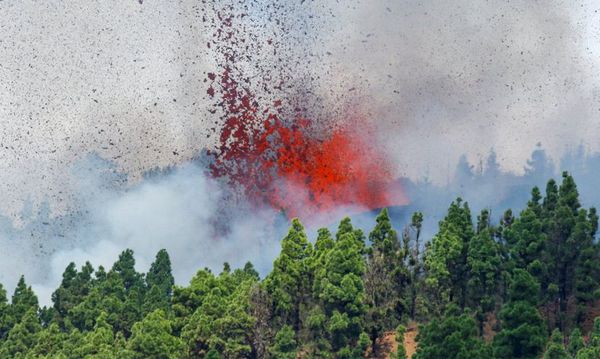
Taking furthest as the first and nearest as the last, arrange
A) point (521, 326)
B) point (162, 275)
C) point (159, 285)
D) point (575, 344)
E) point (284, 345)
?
1. point (162, 275)
2. point (159, 285)
3. point (284, 345)
4. point (521, 326)
5. point (575, 344)

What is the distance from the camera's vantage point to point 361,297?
284ft

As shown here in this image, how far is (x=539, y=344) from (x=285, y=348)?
17.6 meters

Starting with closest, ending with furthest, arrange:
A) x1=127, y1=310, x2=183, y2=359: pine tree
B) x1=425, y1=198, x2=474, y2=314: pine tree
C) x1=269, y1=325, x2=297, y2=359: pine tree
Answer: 1. x1=127, y1=310, x2=183, y2=359: pine tree
2. x1=269, y1=325, x2=297, y2=359: pine tree
3. x1=425, y1=198, x2=474, y2=314: pine tree

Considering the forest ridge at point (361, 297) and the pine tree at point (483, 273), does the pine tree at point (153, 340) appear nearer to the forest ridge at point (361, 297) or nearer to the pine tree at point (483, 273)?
the forest ridge at point (361, 297)

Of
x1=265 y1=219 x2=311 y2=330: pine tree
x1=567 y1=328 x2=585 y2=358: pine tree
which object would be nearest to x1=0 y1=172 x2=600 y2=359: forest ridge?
x1=265 y1=219 x2=311 y2=330: pine tree

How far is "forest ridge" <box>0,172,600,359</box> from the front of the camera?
8556 cm

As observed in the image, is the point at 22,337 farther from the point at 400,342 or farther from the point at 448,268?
the point at 448,268

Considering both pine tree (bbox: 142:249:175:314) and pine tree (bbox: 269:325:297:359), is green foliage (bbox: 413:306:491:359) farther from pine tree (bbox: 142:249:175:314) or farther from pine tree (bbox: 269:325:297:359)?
pine tree (bbox: 142:249:175:314)

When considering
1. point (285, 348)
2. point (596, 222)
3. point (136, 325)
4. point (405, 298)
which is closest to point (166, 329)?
point (136, 325)

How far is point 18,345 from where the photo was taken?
3553 inches

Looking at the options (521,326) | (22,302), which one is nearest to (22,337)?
(22,302)

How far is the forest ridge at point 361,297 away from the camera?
281 ft

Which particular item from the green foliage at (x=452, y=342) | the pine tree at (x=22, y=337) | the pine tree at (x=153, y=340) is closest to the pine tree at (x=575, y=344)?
the green foliage at (x=452, y=342)

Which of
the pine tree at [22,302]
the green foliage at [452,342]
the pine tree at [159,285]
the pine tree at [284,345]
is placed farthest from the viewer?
the pine tree at [22,302]
